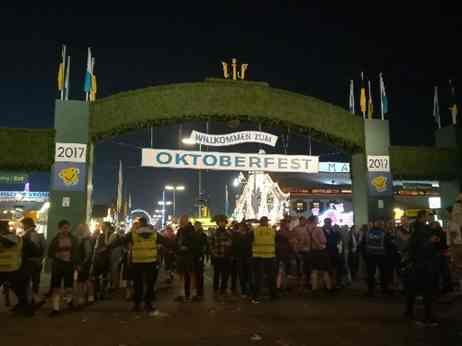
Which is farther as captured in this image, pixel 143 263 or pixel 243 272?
pixel 243 272

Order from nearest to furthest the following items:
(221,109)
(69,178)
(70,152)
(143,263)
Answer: (143,263) → (69,178) → (70,152) → (221,109)

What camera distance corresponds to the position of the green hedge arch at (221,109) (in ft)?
52.6

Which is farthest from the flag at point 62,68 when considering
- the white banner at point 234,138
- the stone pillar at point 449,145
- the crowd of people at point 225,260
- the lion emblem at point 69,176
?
the stone pillar at point 449,145

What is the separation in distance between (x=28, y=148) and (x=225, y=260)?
8.15m

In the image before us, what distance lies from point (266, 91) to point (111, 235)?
872 cm

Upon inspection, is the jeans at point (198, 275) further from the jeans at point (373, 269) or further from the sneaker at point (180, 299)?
the jeans at point (373, 269)

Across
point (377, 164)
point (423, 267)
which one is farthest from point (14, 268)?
point (377, 164)

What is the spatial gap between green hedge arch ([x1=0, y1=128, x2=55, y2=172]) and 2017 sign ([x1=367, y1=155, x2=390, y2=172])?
1200 cm

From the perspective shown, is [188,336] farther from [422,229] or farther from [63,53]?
[63,53]

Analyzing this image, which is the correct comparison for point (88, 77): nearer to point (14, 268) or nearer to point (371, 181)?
point (14, 268)

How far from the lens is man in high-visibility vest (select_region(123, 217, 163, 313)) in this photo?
9.29 m

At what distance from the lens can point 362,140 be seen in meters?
18.1

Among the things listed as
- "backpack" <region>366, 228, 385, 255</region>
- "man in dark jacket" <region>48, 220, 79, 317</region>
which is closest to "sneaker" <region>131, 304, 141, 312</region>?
"man in dark jacket" <region>48, 220, 79, 317</region>

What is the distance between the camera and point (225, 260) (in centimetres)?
1195
